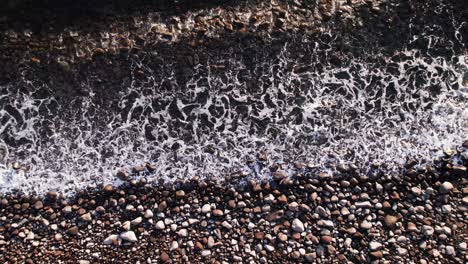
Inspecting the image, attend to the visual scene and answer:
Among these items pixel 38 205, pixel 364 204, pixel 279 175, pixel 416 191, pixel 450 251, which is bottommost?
pixel 450 251

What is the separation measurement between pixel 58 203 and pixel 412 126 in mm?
5199

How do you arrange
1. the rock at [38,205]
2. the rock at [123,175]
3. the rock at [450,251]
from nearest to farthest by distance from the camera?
the rock at [450,251] < the rock at [38,205] < the rock at [123,175]

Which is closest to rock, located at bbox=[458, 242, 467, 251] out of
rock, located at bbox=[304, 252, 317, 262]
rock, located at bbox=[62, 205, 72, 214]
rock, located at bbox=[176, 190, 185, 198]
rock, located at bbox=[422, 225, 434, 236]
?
rock, located at bbox=[422, 225, 434, 236]

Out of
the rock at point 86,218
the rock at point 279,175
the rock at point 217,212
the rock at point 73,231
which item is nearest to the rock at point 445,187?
the rock at point 279,175

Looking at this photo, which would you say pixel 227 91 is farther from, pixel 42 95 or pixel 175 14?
pixel 42 95

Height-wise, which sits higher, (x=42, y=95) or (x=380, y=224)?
(x=42, y=95)

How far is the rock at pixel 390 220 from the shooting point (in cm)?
551

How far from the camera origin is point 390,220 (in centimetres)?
552

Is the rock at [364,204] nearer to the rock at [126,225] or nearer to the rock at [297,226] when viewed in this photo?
the rock at [297,226]

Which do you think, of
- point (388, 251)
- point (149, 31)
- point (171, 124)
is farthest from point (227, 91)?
point (388, 251)

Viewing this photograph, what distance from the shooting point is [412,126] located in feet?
21.5

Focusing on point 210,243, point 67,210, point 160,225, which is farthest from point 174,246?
point 67,210

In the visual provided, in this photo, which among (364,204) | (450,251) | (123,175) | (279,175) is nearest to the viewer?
(450,251)

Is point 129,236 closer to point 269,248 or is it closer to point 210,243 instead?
point 210,243
